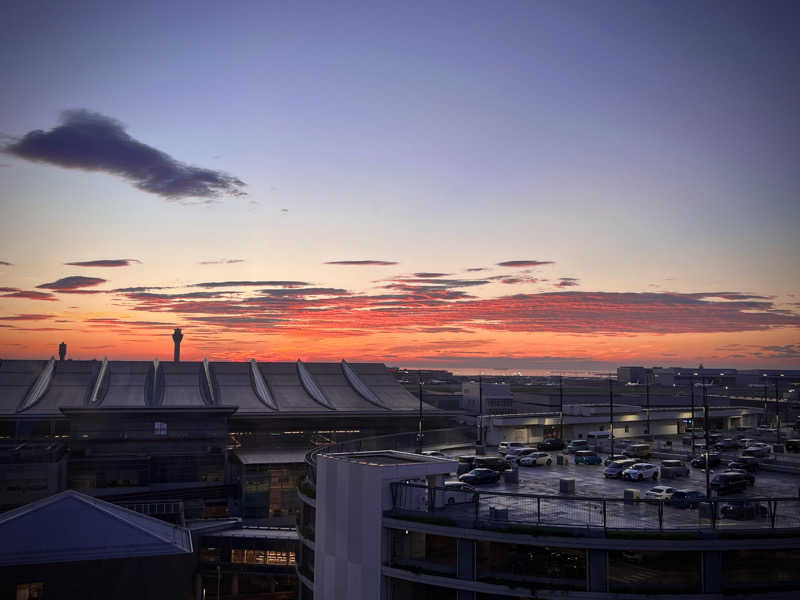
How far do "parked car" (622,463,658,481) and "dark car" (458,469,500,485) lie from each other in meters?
8.76

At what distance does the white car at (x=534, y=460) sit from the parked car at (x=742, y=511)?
1906cm

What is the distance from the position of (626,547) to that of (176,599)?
92.1 feet

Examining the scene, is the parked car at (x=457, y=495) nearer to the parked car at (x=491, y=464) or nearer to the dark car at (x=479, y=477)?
the dark car at (x=479, y=477)

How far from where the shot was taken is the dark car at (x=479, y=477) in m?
37.4

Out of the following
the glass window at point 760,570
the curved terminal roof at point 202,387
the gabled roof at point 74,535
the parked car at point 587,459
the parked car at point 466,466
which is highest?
the curved terminal roof at point 202,387

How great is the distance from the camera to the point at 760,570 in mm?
27156

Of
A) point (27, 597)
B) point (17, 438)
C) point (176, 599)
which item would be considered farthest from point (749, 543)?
point (17, 438)

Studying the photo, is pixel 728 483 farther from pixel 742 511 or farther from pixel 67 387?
pixel 67 387

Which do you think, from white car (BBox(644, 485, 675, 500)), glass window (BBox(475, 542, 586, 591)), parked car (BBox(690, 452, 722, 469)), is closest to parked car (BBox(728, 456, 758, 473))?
parked car (BBox(690, 452, 722, 469))

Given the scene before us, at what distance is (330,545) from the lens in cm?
3048

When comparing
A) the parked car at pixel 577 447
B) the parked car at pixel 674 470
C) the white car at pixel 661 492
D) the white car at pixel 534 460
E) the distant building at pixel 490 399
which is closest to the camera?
the white car at pixel 661 492

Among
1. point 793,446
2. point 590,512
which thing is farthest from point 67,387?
point 793,446

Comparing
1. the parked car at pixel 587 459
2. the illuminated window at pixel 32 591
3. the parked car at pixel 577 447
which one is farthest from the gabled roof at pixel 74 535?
the parked car at pixel 577 447

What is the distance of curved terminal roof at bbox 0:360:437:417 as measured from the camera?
8044 centimetres
